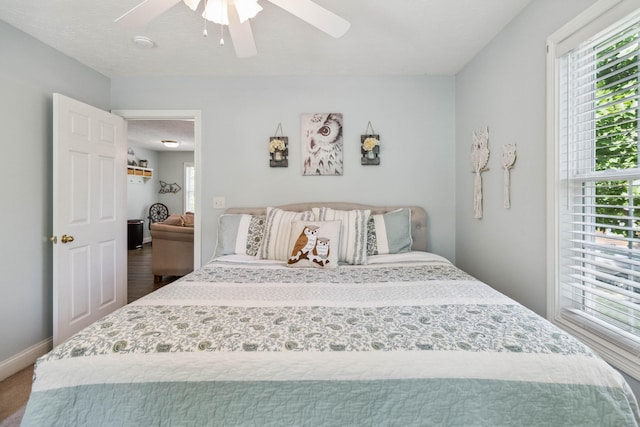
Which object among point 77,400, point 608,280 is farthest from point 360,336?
point 608,280

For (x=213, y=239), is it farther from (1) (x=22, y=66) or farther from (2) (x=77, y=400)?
(2) (x=77, y=400)

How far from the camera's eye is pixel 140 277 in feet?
15.3

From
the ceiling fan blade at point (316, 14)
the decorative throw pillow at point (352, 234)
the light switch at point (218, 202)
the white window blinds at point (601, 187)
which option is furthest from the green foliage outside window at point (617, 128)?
the light switch at point (218, 202)

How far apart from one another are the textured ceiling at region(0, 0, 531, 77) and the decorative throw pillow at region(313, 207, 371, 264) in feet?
4.11

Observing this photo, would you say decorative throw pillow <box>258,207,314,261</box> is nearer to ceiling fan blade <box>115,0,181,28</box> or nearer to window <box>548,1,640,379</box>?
ceiling fan blade <box>115,0,181,28</box>

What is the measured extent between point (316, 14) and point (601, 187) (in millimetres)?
1537

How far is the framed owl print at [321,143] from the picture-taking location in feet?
9.66

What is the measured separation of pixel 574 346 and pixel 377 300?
688mm

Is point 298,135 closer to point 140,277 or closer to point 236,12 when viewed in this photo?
point 236,12

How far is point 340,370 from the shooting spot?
0.95m

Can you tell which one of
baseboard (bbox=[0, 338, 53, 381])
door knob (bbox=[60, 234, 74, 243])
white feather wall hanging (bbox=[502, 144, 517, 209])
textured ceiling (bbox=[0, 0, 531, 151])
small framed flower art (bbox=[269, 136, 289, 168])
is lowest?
baseboard (bbox=[0, 338, 53, 381])

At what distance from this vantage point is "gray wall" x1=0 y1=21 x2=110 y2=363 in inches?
83.3

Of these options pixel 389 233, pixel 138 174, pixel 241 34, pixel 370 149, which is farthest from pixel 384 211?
pixel 138 174

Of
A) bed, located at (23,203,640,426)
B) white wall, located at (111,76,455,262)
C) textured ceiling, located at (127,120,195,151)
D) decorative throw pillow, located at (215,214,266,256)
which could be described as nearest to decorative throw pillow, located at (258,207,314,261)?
decorative throw pillow, located at (215,214,266,256)
